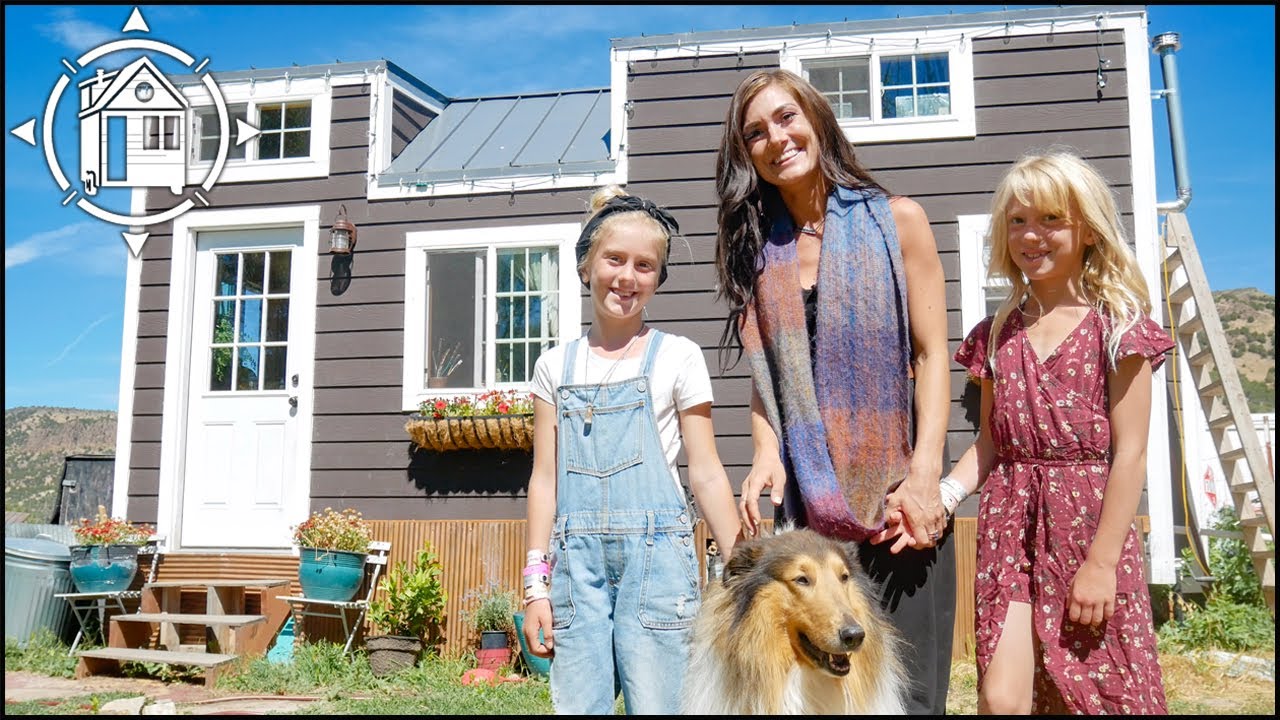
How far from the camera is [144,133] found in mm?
8758

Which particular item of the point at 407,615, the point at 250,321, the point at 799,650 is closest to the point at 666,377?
the point at 799,650

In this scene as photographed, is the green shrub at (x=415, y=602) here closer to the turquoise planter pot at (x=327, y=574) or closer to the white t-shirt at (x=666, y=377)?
the turquoise planter pot at (x=327, y=574)

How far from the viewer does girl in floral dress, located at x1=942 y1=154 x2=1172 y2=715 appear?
219cm

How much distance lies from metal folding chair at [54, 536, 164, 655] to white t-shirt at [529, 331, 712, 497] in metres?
6.81

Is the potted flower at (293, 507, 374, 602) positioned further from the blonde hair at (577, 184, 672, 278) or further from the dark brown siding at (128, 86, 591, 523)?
the blonde hair at (577, 184, 672, 278)

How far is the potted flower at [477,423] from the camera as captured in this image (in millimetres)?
7535

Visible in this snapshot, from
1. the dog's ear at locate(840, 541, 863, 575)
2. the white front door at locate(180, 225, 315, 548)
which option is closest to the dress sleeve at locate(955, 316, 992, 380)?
the dog's ear at locate(840, 541, 863, 575)

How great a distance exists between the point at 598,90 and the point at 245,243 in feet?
12.8

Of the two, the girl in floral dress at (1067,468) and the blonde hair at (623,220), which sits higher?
the blonde hair at (623,220)

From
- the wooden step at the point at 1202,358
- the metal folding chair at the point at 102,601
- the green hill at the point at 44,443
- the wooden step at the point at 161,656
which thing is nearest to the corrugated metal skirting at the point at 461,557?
the wooden step at the point at 161,656

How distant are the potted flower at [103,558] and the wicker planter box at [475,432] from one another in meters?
2.57

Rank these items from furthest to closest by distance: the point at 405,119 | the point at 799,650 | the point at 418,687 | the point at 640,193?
the point at 405,119, the point at 640,193, the point at 418,687, the point at 799,650

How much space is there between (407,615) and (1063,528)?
6078 mm

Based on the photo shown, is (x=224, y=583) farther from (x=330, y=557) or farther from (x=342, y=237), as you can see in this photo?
(x=342, y=237)
